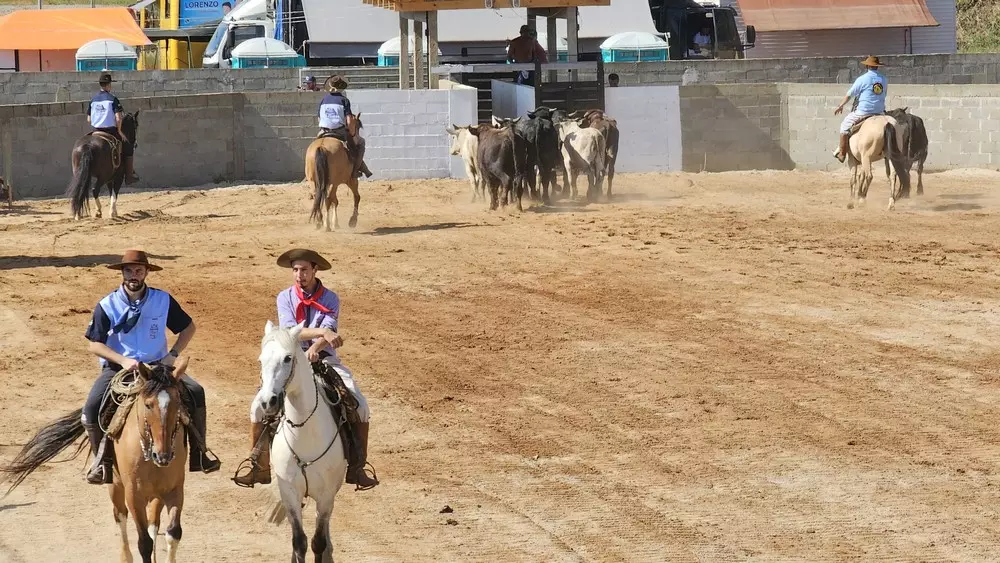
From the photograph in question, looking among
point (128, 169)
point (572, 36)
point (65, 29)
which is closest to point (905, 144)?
point (572, 36)

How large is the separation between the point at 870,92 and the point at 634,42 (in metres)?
15.3

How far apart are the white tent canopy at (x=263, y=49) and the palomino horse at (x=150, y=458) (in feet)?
96.3

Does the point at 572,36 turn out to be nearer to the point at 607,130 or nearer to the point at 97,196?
the point at 607,130

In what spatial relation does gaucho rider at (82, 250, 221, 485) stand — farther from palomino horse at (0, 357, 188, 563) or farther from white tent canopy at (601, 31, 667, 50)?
white tent canopy at (601, 31, 667, 50)

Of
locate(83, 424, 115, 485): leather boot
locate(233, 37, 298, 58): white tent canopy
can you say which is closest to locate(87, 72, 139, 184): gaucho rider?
locate(233, 37, 298, 58): white tent canopy

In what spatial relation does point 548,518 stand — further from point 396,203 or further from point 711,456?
point 396,203

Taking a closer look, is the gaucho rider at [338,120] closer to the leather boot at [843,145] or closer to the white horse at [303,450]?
the leather boot at [843,145]

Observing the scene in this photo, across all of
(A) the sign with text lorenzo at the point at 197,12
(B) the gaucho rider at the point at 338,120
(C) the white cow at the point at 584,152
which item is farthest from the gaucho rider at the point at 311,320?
(A) the sign with text lorenzo at the point at 197,12

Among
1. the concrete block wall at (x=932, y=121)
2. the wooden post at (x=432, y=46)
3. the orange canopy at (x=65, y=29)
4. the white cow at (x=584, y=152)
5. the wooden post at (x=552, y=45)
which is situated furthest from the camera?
the orange canopy at (x=65, y=29)

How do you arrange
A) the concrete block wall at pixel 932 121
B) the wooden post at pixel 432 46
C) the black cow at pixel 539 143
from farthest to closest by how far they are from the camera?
the wooden post at pixel 432 46 < the concrete block wall at pixel 932 121 < the black cow at pixel 539 143

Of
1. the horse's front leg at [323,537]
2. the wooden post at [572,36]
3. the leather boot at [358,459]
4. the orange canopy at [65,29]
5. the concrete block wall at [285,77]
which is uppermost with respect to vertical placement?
the orange canopy at [65,29]

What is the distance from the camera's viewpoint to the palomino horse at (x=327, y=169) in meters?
20.3

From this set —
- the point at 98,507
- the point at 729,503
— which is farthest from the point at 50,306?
the point at 729,503

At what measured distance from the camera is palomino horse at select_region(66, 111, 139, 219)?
22.3 meters
